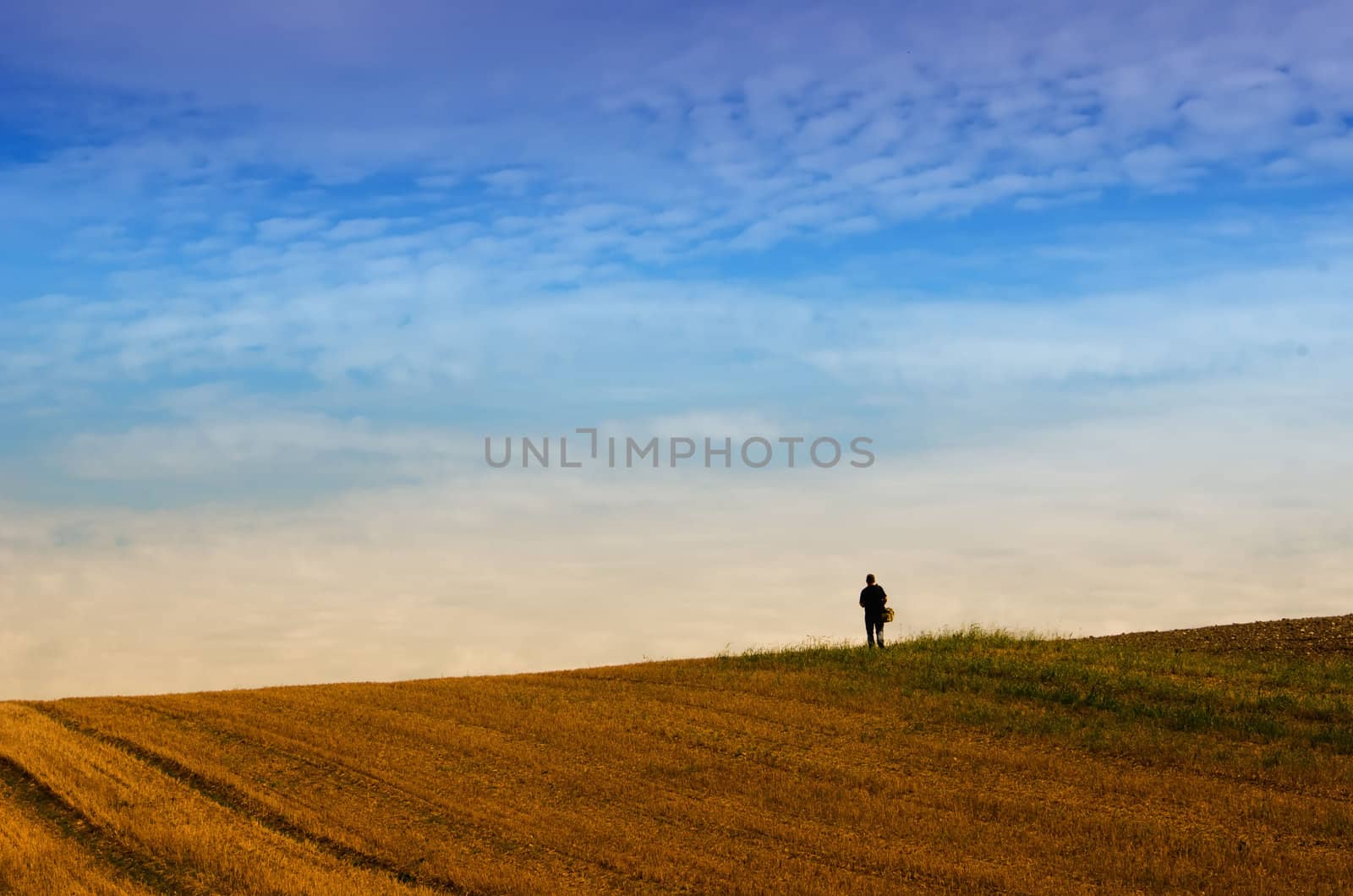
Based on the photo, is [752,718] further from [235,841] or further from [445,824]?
[235,841]

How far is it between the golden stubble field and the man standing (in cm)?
255

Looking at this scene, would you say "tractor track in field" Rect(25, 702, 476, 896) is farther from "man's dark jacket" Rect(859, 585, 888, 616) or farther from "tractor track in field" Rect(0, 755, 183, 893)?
"man's dark jacket" Rect(859, 585, 888, 616)

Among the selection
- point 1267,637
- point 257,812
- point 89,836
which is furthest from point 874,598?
point 89,836

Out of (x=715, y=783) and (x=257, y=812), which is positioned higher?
(x=715, y=783)

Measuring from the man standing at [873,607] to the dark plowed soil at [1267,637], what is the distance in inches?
270

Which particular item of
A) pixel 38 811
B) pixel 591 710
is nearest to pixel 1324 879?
pixel 591 710

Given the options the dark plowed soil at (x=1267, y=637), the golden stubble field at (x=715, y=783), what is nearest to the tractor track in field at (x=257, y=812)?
the golden stubble field at (x=715, y=783)

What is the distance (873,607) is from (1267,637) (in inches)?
431

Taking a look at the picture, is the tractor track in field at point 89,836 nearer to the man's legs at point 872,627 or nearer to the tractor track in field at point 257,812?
the tractor track in field at point 257,812

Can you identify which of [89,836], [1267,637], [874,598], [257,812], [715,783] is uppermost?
[874,598]

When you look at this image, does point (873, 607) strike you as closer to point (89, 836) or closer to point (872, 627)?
point (872, 627)

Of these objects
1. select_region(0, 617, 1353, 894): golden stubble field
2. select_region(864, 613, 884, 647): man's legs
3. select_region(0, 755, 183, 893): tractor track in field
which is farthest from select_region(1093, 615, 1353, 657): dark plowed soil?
select_region(0, 755, 183, 893): tractor track in field

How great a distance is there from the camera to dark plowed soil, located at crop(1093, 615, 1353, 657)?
29.2m

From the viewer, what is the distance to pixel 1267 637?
30859 millimetres
